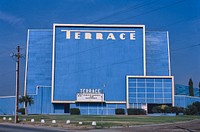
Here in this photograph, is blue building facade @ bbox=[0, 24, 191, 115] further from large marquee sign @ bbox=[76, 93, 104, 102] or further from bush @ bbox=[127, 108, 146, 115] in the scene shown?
bush @ bbox=[127, 108, 146, 115]

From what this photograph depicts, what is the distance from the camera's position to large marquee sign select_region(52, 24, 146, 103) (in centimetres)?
9125

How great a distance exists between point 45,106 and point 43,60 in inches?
506

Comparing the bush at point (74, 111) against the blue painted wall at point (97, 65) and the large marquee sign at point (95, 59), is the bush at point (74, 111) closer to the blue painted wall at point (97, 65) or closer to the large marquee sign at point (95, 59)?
the large marquee sign at point (95, 59)

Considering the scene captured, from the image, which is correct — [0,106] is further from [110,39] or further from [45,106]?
[110,39]

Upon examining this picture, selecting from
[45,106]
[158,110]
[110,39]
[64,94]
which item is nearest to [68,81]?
[64,94]

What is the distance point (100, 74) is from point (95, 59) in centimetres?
422

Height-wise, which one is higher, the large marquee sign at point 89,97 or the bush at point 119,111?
the large marquee sign at point 89,97

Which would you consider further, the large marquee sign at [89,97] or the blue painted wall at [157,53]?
A: the blue painted wall at [157,53]

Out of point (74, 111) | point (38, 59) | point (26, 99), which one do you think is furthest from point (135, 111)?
point (38, 59)

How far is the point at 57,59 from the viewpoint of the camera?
9256 centimetres

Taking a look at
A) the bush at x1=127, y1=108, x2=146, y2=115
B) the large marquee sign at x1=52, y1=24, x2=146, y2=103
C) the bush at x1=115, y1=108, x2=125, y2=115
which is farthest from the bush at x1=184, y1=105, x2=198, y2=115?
the bush at x1=115, y1=108, x2=125, y2=115

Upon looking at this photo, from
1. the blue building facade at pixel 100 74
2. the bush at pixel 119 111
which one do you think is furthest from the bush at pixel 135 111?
the blue building facade at pixel 100 74

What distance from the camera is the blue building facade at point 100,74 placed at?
8988 cm

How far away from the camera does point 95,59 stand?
9225cm
